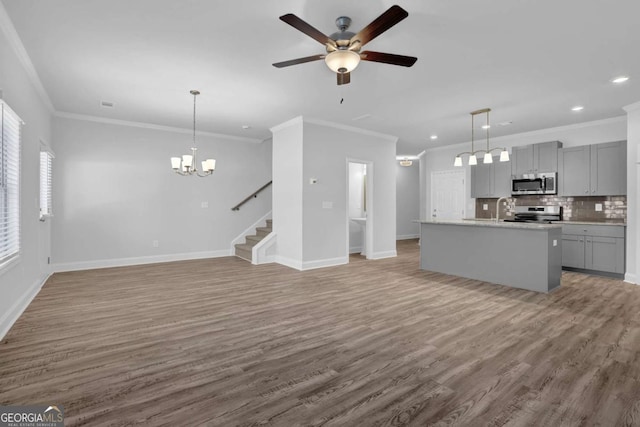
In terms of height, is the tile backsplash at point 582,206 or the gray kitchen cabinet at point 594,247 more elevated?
the tile backsplash at point 582,206

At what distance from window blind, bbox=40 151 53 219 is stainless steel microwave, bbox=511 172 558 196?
8.69 meters

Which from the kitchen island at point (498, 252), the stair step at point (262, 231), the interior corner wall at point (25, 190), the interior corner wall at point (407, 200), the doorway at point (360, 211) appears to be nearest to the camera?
the interior corner wall at point (25, 190)

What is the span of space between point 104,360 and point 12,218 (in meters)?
2.06

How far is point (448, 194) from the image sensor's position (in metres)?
8.37

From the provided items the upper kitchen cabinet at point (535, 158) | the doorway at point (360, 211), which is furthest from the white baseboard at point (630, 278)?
the doorway at point (360, 211)

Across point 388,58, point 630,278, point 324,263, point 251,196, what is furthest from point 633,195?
point 251,196

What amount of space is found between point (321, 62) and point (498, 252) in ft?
12.4

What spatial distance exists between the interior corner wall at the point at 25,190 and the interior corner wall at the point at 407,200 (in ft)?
29.8

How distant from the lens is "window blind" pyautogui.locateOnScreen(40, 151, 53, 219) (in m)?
4.98

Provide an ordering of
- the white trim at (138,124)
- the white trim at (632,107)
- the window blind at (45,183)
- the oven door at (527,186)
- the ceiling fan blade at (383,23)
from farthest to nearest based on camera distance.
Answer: the oven door at (527,186) → the white trim at (138,124) → the window blind at (45,183) → the white trim at (632,107) → the ceiling fan blade at (383,23)

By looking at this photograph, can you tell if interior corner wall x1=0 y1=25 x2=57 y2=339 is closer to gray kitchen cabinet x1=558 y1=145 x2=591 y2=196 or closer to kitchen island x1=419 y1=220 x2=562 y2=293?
kitchen island x1=419 y1=220 x2=562 y2=293

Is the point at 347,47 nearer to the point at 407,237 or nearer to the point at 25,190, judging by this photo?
the point at 25,190

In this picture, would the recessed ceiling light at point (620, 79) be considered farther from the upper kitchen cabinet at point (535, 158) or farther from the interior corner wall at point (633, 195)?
the upper kitchen cabinet at point (535, 158)

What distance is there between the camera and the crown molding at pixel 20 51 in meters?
2.76
